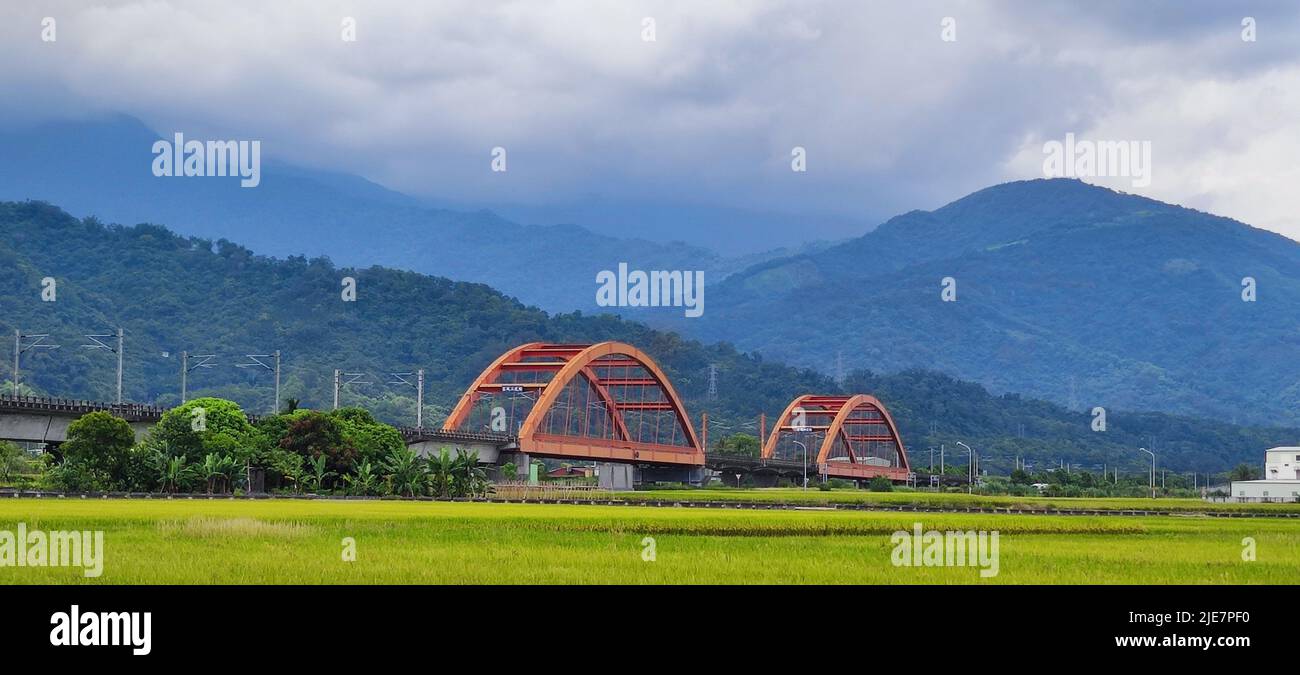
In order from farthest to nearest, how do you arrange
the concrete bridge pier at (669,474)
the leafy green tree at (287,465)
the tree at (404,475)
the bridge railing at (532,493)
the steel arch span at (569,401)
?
the concrete bridge pier at (669,474) < the steel arch span at (569,401) < the bridge railing at (532,493) < the tree at (404,475) < the leafy green tree at (287,465)

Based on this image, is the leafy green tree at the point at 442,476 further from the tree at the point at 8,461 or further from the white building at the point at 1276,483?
the white building at the point at 1276,483

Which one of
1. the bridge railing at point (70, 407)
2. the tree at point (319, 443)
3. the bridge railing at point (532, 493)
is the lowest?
the bridge railing at point (532, 493)

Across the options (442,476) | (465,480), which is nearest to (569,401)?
(465,480)

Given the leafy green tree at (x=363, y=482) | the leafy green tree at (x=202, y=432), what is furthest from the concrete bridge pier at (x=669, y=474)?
the leafy green tree at (x=202, y=432)

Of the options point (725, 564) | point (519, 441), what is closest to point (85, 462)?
point (519, 441)

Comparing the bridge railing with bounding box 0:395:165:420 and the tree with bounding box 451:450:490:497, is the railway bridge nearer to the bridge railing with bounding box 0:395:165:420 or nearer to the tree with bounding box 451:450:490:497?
the bridge railing with bounding box 0:395:165:420

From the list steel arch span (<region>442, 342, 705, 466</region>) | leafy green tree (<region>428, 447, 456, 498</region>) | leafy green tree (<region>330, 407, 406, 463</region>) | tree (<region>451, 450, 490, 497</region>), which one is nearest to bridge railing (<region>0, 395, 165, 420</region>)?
leafy green tree (<region>330, 407, 406, 463</region>)

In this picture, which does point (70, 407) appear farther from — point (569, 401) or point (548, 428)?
point (548, 428)
